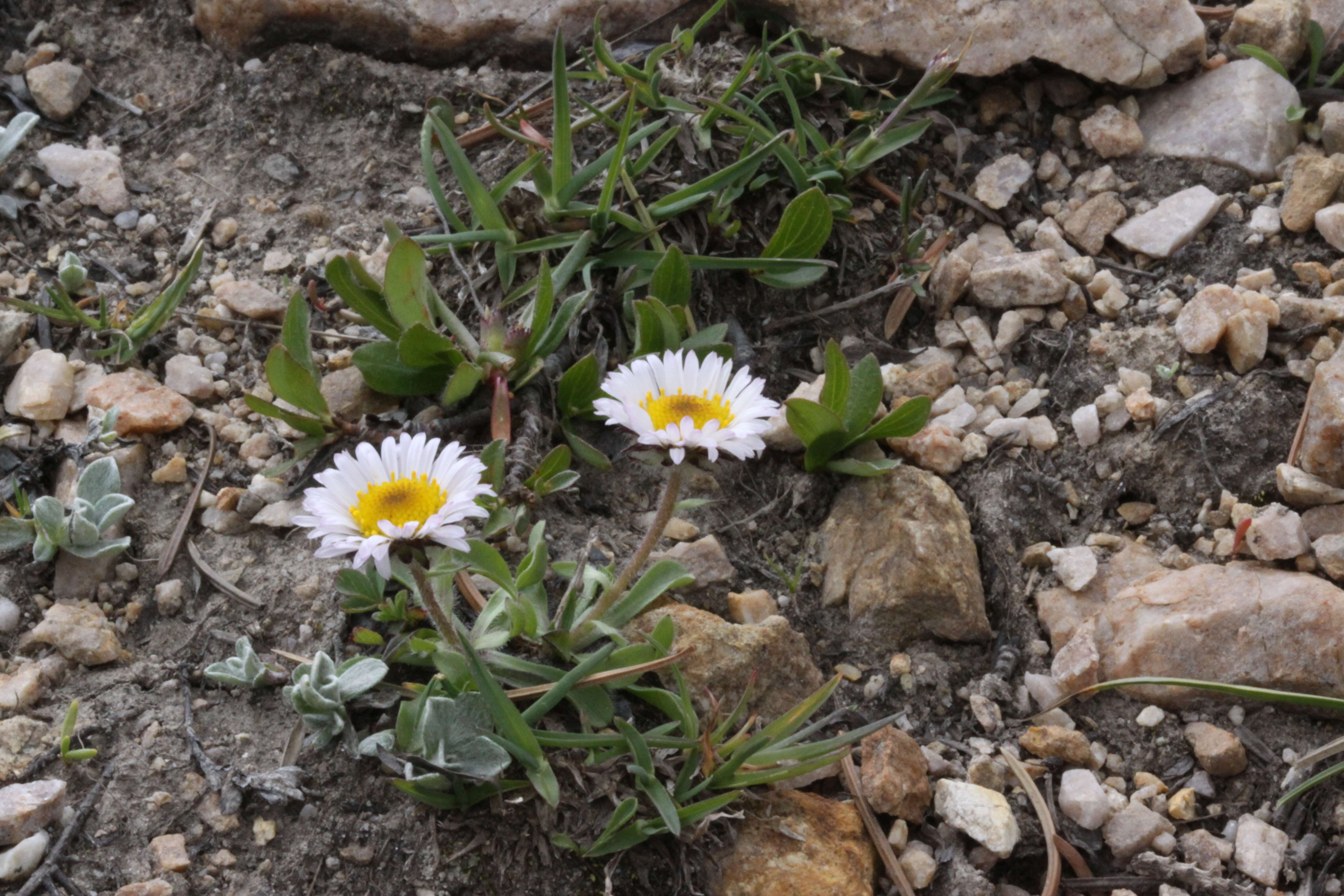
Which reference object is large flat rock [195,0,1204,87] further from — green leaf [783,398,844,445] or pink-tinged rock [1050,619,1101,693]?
pink-tinged rock [1050,619,1101,693]

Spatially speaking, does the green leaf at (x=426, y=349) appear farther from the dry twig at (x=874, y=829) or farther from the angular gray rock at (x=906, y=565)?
the dry twig at (x=874, y=829)

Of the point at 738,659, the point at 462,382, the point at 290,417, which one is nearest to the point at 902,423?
the point at 738,659

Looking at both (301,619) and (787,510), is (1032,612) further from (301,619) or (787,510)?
(301,619)

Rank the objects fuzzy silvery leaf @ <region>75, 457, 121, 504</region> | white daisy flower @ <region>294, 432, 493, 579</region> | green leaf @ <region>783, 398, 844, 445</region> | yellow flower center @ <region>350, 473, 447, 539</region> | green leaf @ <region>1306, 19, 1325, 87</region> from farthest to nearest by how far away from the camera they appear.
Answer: green leaf @ <region>1306, 19, 1325, 87</region> < green leaf @ <region>783, 398, 844, 445</region> < fuzzy silvery leaf @ <region>75, 457, 121, 504</region> < yellow flower center @ <region>350, 473, 447, 539</region> < white daisy flower @ <region>294, 432, 493, 579</region>

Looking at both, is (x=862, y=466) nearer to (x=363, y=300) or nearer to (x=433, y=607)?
(x=433, y=607)

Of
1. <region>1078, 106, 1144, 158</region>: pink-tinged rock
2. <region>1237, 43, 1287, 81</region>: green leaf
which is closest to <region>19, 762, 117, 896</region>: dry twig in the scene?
<region>1078, 106, 1144, 158</region>: pink-tinged rock

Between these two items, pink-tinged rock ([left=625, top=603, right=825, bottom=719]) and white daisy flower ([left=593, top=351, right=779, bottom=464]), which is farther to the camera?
pink-tinged rock ([left=625, top=603, right=825, bottom=719])

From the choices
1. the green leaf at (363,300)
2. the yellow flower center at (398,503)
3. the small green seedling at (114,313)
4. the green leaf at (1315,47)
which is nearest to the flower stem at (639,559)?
the yellow flower center at (398,503)
